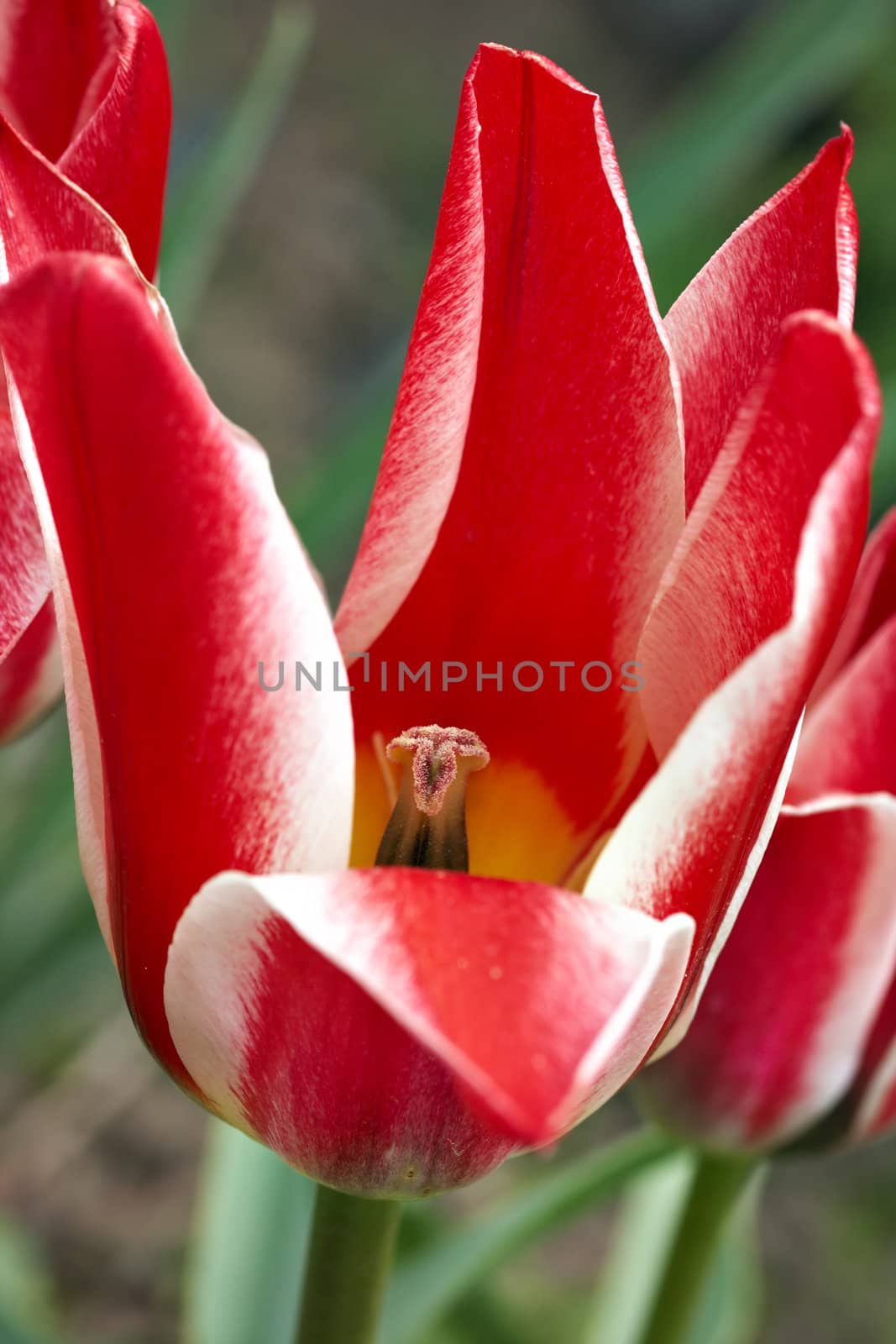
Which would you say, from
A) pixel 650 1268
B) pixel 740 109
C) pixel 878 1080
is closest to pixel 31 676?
pixel 878 1080

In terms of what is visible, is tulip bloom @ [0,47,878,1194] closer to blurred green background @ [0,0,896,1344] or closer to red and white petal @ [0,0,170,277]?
red and white petal @ [0,0,170,277]

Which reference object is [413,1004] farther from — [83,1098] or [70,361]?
[83,1098]

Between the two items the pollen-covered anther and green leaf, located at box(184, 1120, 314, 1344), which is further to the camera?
green leaf, located at box(184, 1120, 314, 1344)

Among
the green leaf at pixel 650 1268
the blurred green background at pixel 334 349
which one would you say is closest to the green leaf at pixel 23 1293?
the blurred green background at pixel 334 349

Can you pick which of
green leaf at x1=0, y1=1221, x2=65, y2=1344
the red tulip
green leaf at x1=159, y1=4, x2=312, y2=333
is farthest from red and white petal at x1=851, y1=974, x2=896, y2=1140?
green leaf at x1=159, y1=4, x2=312, y2=333

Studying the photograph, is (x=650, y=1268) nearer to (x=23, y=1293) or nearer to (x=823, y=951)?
(x=823, y=951)

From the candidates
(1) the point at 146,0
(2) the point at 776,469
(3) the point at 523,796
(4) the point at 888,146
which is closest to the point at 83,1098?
(1) the point at 146,0

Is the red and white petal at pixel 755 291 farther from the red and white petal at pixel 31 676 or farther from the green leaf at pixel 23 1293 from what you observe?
the green leaf at pixel 23 1293
